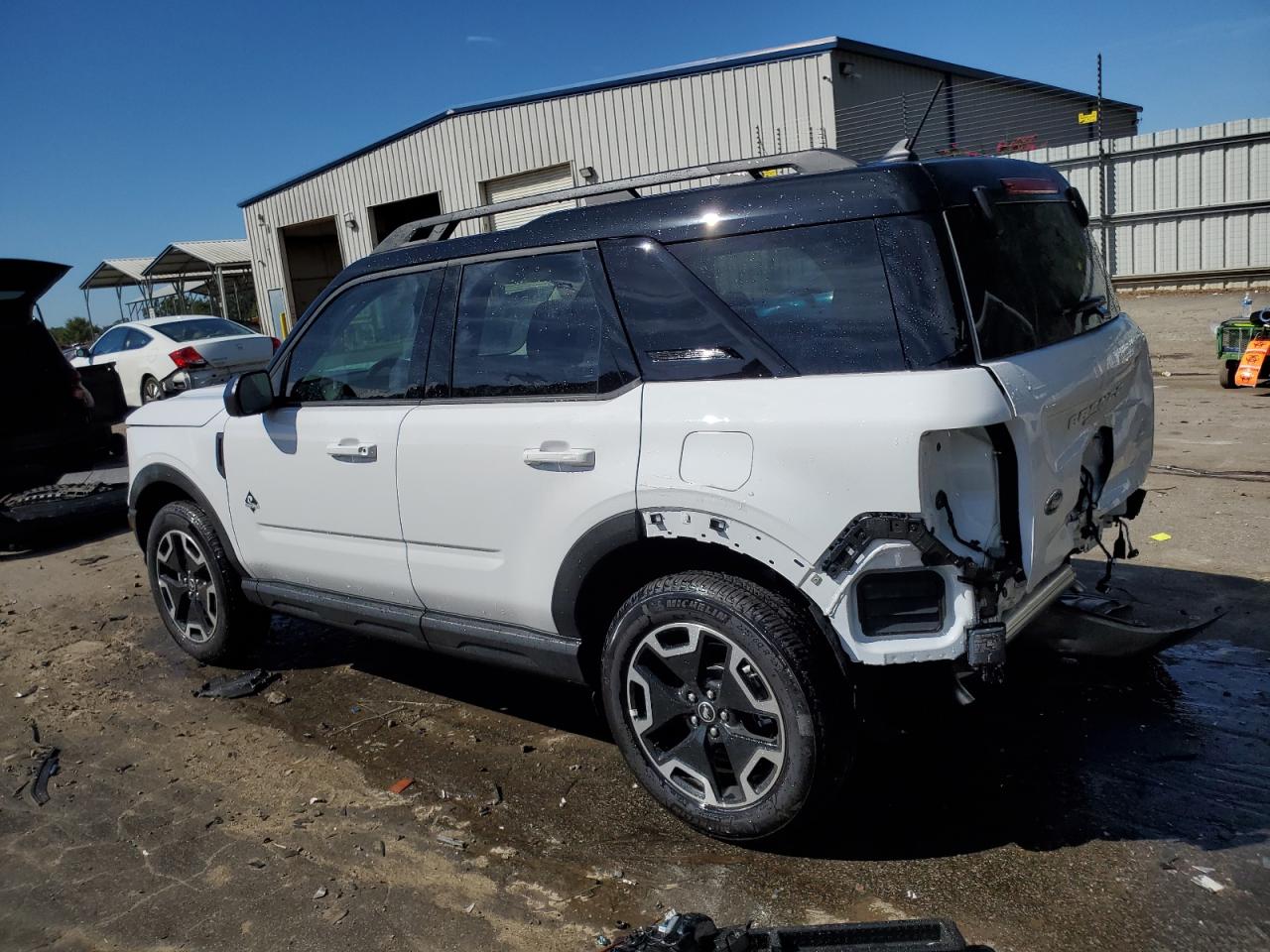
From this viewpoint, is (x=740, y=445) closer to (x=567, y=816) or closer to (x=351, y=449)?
(x=567, y=816)

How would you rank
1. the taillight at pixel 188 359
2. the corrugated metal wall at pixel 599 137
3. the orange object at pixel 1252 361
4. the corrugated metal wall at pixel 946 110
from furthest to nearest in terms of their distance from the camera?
the corrugated metal wall at pixel 599 137
the corrugated metal wall at pixel 946 110
the taillight at pixel 188 359
the orange object at pixel 1252 361

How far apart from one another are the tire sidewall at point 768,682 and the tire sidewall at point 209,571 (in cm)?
244

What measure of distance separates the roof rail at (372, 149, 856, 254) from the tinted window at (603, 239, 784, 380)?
0.99 feet

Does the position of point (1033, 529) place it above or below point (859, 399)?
below

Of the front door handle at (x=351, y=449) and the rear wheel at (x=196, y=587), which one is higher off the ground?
the front door handle at (x=351, y=449)

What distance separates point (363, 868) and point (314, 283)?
1075 inches

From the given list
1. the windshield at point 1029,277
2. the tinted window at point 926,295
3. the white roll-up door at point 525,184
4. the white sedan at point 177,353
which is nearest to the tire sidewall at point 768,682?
the tinted window at point 926,295

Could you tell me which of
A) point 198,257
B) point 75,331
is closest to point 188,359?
point 198,257

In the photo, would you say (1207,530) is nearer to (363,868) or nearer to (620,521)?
(620,521)

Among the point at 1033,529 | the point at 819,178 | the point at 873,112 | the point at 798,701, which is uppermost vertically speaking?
the point at 873,112

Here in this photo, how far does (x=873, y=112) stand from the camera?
17.2 metres

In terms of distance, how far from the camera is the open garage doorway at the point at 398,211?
2400 cm

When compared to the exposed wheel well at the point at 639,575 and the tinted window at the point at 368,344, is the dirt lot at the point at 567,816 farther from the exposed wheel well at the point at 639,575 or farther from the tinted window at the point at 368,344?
the tinted window at the point at 368,344

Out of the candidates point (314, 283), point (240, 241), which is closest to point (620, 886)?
point (314, 283)
